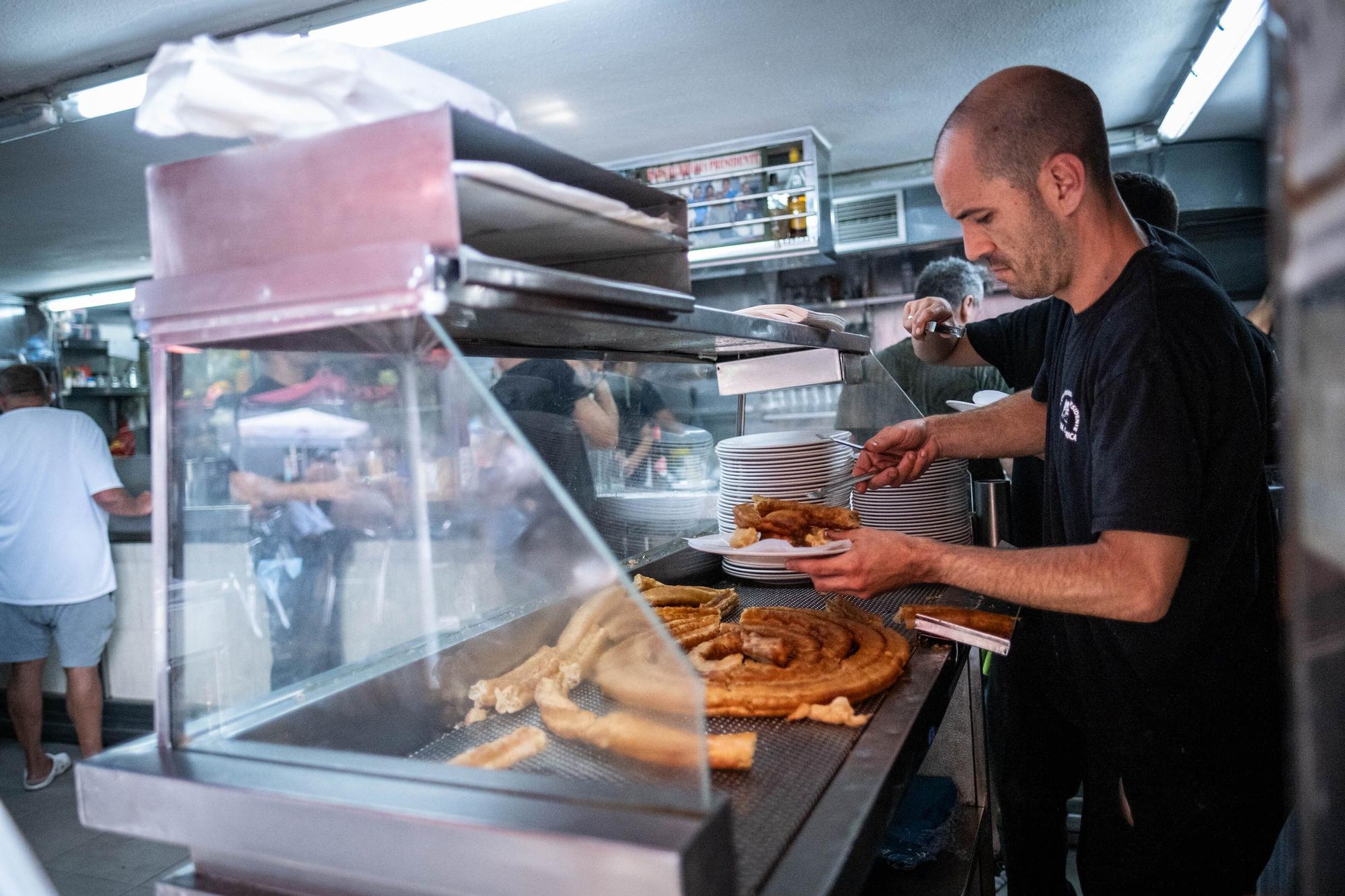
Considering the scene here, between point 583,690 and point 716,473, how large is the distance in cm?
143

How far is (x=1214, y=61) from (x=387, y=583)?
15.6 feet

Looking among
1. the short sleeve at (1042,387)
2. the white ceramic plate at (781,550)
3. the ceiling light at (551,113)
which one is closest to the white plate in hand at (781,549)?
the white ceramic plate at (781,550)

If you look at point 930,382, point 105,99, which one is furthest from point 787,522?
point 105,99

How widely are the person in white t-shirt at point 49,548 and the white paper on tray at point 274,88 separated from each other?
433 centimetres

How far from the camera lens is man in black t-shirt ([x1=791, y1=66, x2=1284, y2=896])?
5.41 feet

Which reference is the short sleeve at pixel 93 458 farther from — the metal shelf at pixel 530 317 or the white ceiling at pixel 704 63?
the metal shelf at pixel 530 317

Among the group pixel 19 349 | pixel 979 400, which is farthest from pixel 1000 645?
pixel 19 349

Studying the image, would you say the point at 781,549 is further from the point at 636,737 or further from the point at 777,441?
the point at 636,737

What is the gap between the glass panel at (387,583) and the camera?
1.01 m

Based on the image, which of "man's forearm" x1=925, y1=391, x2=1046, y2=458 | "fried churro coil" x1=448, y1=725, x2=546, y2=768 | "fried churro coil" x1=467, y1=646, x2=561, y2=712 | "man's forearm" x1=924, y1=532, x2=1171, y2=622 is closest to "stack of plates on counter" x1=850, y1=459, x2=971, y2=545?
"man's forearm" x1=925, y1=391, x2=1046, y2=458

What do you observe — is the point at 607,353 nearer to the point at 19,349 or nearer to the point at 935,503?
the point at 935,503

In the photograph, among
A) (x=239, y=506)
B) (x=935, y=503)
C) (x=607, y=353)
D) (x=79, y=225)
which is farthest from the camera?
(x=79, y=225)

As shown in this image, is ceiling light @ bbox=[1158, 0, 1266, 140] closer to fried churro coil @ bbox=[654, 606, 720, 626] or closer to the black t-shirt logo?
the black t-shirt logo

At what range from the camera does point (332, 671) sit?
1386 mm
